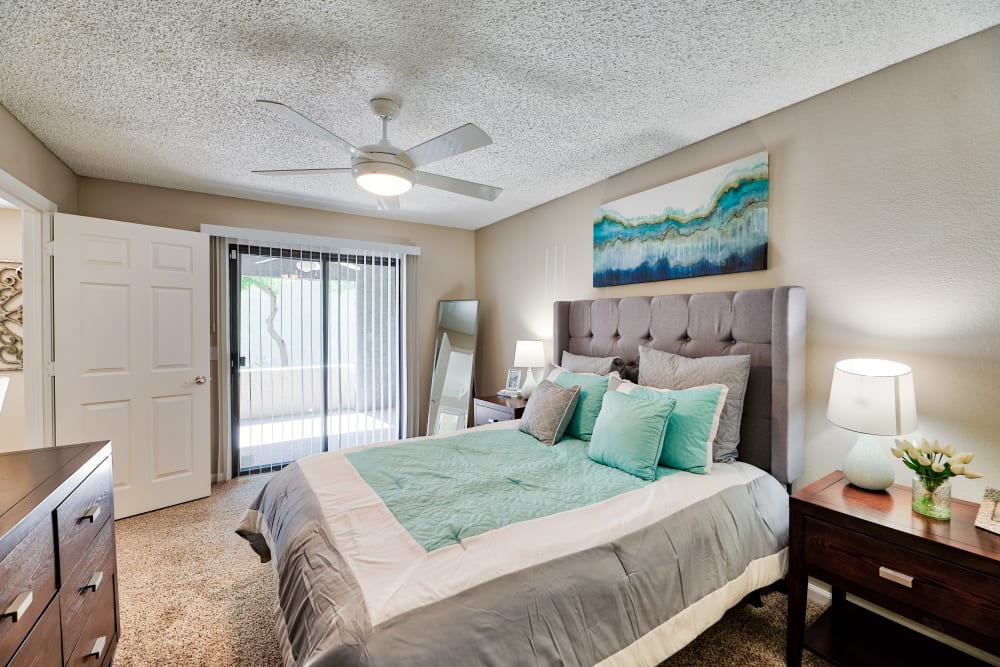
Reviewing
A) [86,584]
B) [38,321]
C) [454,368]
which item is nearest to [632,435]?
[86,584]

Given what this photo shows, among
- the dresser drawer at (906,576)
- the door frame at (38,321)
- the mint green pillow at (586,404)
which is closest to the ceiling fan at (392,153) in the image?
the mint green pillow at (586,404)

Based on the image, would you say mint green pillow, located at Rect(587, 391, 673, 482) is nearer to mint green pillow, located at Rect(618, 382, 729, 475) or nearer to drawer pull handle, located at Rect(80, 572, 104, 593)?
mint green pillow, located at Rect(618, 382, 729, 475)

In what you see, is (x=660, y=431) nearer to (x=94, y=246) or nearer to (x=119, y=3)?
(x=119, y=3)

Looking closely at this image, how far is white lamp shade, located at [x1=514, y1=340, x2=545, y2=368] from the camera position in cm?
368

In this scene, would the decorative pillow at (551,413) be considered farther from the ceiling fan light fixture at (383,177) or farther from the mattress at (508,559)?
the ceiling fan light fixture at (383,177)

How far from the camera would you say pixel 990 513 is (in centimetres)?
144

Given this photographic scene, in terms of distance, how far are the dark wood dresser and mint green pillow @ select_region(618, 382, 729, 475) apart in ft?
7.08

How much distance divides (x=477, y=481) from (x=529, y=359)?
6.33 ft

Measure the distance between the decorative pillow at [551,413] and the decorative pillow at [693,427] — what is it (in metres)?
0.52

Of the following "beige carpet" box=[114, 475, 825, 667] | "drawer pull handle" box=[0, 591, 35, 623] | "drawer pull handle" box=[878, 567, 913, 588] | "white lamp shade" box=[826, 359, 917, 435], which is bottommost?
"beige carpet" box=[114, 475, 825, 667]

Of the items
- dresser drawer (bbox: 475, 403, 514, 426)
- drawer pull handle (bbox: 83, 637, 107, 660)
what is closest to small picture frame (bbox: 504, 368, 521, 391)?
dresser drawer (bbox: 475, 403, 514, 426)

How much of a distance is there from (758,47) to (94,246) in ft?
13.1

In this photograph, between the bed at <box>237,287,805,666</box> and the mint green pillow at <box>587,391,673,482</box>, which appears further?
the mint green pillow at <box>587,391,673,482</box>

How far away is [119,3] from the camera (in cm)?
151
